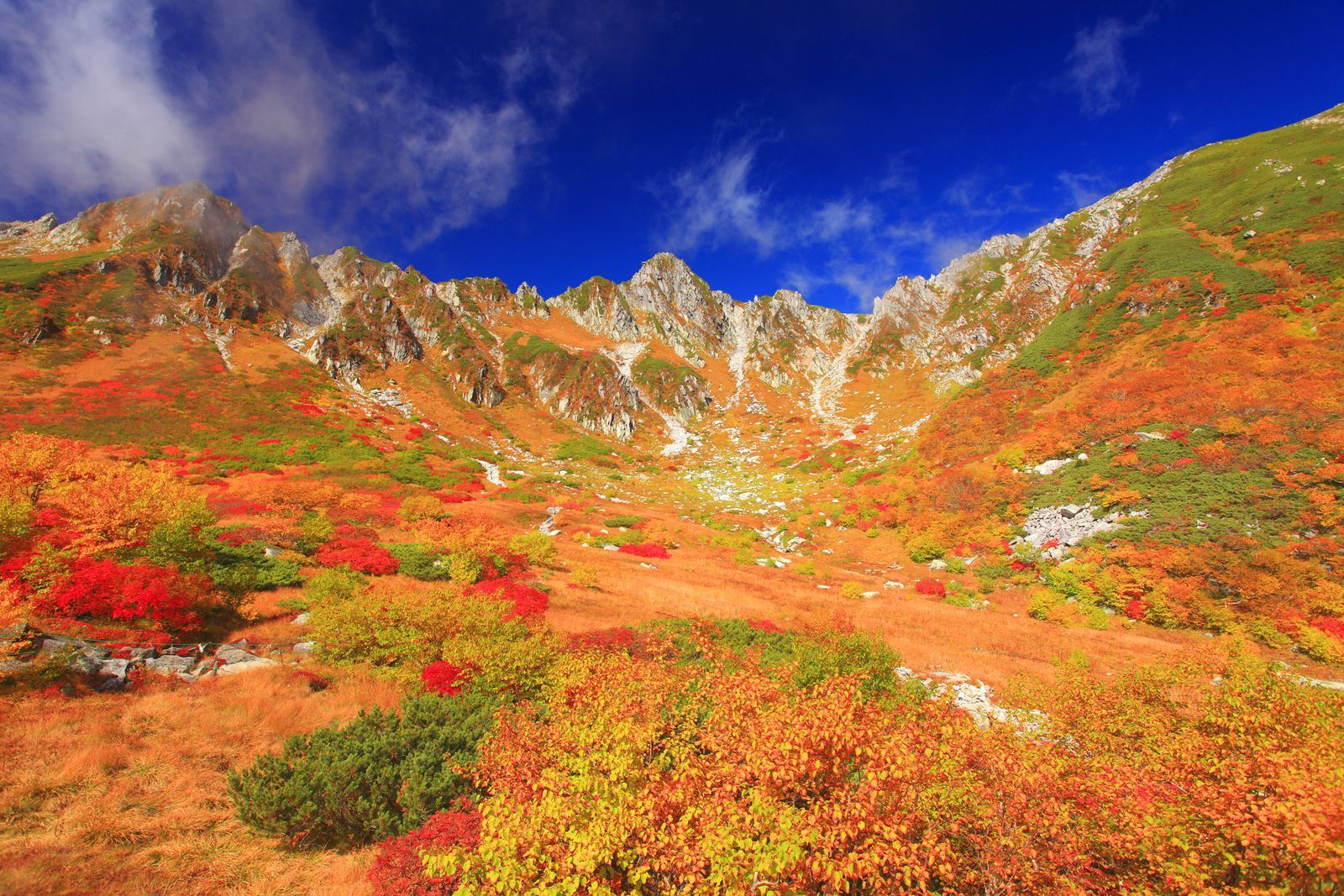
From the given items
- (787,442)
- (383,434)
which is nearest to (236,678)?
(383,434)

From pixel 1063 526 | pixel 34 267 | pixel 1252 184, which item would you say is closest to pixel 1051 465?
pixel 1063 526

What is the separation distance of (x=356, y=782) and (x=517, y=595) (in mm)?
11649

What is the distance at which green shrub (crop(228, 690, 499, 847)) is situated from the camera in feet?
25.7

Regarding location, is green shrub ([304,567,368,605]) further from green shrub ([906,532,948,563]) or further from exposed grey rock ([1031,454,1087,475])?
exposed grey rock ([1031,454,1087,475])

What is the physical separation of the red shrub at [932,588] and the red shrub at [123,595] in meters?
33.8

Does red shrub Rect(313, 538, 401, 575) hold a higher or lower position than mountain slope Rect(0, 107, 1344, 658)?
lower

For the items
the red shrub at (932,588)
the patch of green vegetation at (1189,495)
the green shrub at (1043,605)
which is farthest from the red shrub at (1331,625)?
the red shrub at (932,588)

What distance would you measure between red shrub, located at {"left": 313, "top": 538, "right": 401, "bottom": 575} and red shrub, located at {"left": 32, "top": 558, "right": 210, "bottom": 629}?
7059mm

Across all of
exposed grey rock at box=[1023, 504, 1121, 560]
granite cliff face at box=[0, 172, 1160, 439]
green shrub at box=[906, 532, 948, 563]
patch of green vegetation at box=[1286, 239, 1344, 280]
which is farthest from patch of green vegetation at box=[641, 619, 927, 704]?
granite cliff face at box=[0, 172, 1160, 439]

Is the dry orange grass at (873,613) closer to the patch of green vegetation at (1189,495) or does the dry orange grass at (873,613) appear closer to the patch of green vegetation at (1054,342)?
the patch of green vegetation at (1189,495)

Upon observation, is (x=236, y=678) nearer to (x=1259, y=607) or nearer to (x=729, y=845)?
(x=729, y=845)

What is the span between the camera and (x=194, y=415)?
48.1 metres

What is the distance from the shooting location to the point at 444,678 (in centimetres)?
1249

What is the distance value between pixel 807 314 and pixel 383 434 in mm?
117273
